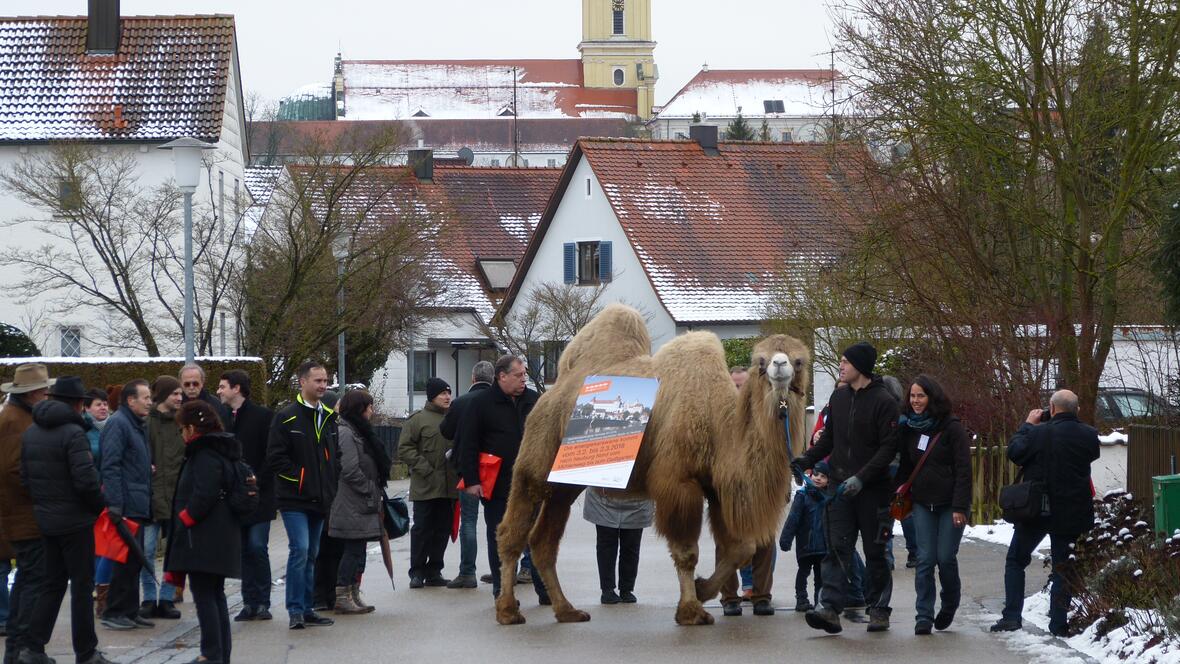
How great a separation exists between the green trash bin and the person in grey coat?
12.9 ft

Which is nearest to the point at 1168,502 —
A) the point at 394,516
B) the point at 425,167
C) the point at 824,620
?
the point at 824,620

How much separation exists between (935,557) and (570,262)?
123ft

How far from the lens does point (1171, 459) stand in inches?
559

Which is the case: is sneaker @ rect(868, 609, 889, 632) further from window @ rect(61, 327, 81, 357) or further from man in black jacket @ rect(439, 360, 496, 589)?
window @ rect(61, 327, 81, 357)

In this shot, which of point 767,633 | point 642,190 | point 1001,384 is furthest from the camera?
point 642,190

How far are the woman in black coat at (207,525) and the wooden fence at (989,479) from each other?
10.7m

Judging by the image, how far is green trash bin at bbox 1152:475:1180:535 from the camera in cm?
1141

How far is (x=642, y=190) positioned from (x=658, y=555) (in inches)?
1215

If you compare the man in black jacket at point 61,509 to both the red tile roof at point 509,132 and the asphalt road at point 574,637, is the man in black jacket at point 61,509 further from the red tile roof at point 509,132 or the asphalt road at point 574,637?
the red tile roof at point 509,132

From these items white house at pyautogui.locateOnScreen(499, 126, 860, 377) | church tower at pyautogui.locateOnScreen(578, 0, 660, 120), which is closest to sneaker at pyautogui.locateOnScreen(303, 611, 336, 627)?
white house at pyautogui.locateOnScreen(499, 126, 860, 377)

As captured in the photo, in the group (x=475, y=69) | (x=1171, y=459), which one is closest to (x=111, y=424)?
(x=1171, y=459)

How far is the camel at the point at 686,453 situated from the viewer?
35.5 feet

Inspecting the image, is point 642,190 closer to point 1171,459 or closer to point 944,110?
point 944,110

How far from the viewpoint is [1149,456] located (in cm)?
1471
